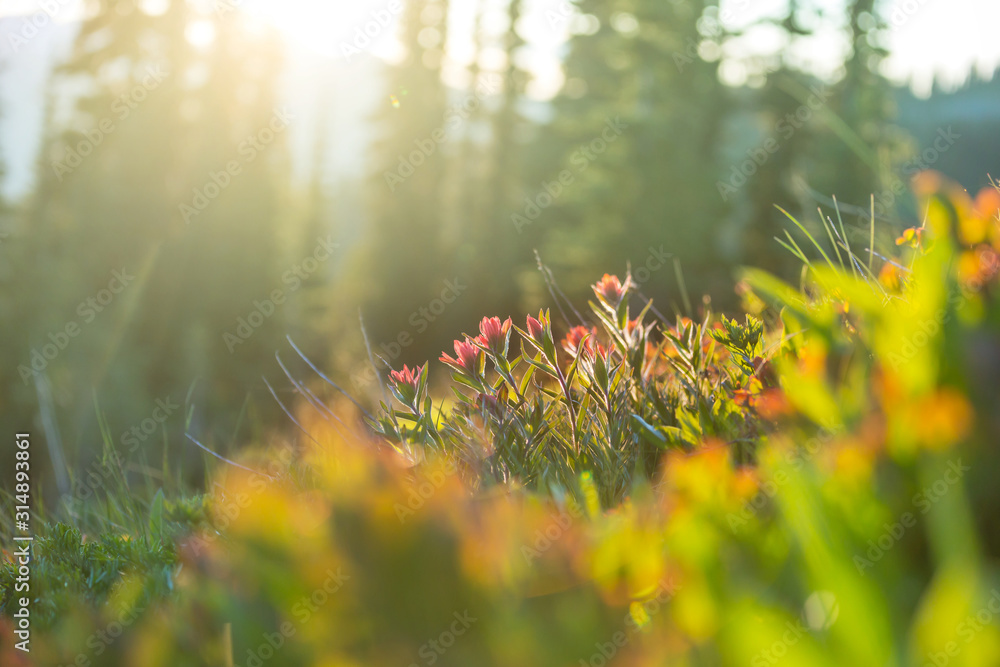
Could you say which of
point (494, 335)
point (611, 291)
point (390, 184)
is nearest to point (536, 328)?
point (494, 335)

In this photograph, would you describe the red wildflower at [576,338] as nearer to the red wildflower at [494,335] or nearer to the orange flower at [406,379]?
the red wildflower at [494,335]

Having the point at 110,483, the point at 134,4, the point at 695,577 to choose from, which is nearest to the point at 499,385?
the point at 695,577

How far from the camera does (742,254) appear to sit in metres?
25.3

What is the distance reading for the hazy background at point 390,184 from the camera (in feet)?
81.6

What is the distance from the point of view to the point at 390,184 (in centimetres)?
3222

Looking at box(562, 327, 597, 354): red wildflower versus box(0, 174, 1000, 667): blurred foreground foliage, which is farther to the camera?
box(562, 327, 597, 354): red wildflower

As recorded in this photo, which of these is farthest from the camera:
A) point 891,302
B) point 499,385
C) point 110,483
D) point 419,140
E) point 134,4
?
point 419,140

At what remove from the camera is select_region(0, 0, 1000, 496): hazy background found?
2486 centimetres

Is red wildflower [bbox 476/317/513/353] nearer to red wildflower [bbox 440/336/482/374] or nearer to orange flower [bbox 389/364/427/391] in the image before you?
red wildflower [bbox 440/336/482/374]

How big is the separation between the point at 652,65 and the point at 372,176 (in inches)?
562

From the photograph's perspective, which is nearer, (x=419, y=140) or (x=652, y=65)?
(x=652, y=65)

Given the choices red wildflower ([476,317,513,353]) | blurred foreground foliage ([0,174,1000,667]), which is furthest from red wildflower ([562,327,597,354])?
blurred foreground foliage ([0,174,1000,667])

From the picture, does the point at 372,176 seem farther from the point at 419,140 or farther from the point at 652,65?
the point at 652,65

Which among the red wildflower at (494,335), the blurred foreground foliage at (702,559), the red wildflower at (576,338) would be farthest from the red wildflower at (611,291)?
the blurred foreground foliage at (702,559)
